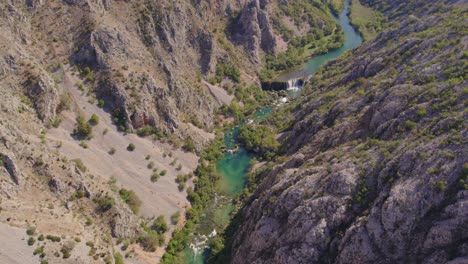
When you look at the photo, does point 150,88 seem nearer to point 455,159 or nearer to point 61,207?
point 61,207

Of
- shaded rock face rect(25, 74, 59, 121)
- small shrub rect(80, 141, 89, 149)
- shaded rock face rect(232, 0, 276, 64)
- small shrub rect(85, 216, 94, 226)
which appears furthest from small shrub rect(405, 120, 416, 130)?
shaded rock face rect(232, 0, 276, 64)

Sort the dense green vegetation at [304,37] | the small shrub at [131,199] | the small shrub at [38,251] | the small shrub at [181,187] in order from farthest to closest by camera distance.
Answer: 1. the dense green vegetation at [304,37]
2. the small shrub at [181,187]
3. the small shrub at [131,199]
4. the small shrub at [38,251]

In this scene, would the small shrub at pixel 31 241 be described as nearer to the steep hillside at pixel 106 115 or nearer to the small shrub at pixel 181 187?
the steep hillside at pixel 106 115

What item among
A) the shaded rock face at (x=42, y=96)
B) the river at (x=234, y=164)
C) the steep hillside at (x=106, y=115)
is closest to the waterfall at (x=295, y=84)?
the river at (x=234, y=164)

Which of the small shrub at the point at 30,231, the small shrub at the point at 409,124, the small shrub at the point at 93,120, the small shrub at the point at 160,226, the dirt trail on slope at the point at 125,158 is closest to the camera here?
the small shrub at the point at 409,124

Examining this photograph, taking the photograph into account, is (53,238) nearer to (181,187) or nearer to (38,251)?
(38,251)

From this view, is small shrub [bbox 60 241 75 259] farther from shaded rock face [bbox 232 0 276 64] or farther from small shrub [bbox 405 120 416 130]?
shaded rock face [bbox 232 0 276 64]

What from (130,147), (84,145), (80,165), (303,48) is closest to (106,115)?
(130,147)
